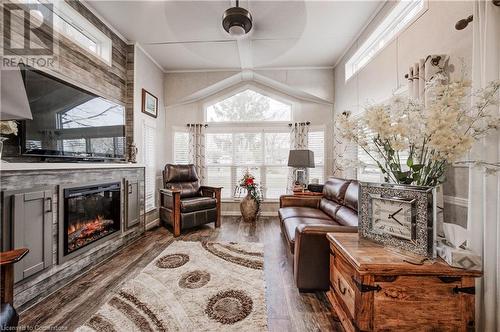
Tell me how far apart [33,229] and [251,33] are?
3412mm

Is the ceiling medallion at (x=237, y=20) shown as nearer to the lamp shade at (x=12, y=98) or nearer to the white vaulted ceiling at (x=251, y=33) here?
the white vaulted ceiling at (x=251, y=33)

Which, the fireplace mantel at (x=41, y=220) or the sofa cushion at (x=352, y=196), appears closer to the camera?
the fireplace mantel at (x=41, y=220)

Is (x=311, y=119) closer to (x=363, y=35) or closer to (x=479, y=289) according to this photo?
(x=363, y=35)

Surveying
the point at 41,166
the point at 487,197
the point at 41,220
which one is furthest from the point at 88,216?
the point at 487,197

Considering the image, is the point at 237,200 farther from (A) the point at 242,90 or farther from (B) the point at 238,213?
(A) the point at 242,90

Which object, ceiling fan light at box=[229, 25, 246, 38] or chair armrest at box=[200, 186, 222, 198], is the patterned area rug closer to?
chair armrest at box=[200, 186, 222, 198]

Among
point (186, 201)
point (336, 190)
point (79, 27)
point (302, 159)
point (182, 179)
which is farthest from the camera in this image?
point (182, 179)

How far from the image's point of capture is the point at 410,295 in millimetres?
1162

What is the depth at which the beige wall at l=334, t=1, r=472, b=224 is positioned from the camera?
1.55 meters

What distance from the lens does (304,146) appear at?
458 centimetres

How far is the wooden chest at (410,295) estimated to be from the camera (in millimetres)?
1124

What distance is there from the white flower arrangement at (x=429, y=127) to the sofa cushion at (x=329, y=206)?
1480 millimetres

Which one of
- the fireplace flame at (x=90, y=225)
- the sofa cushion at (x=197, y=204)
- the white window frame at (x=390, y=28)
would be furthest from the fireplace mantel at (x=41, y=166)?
the white window frame at (x=390, y=28)

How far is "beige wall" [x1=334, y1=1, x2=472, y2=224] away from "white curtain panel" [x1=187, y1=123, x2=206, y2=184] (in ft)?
10.0
